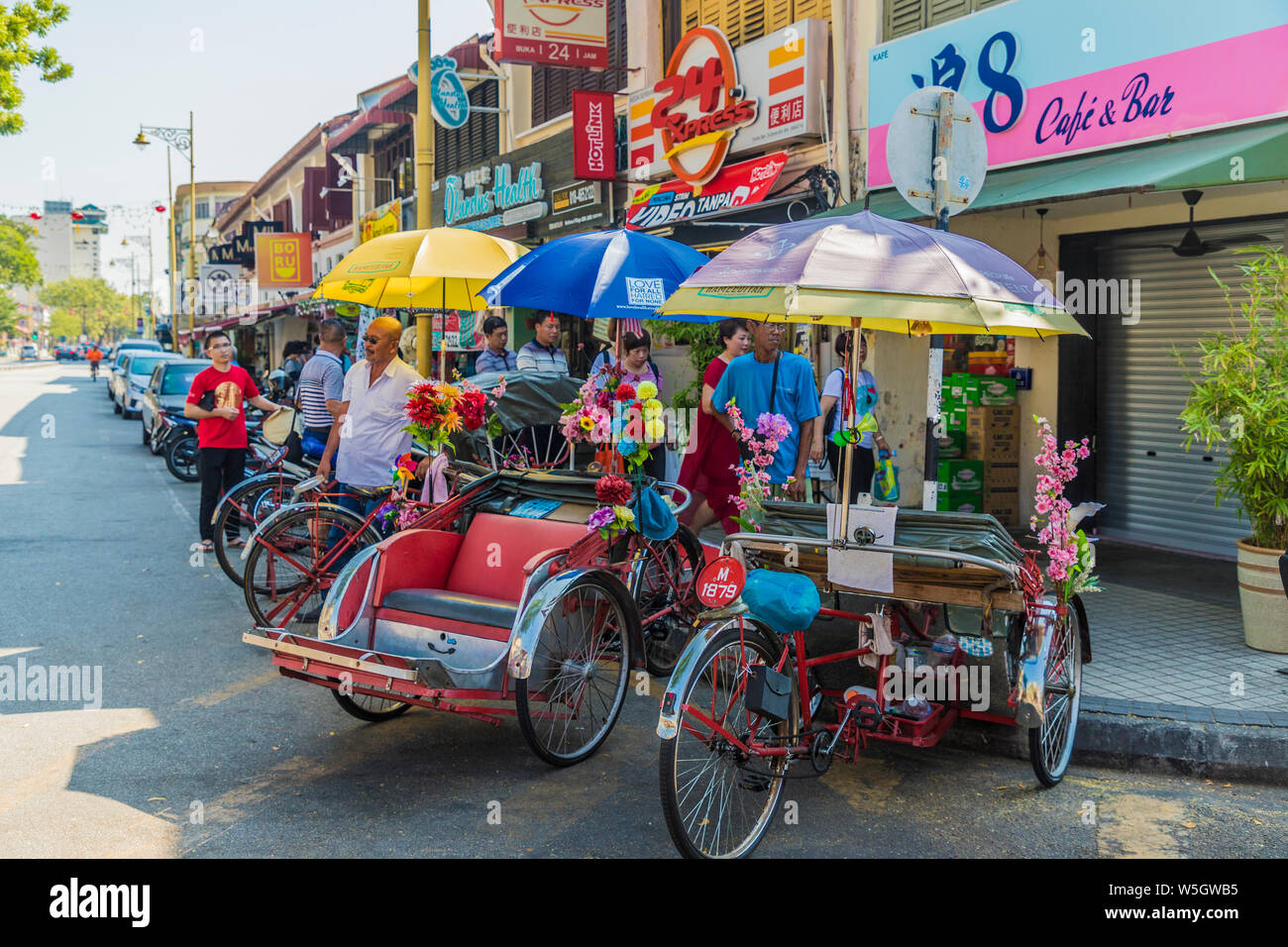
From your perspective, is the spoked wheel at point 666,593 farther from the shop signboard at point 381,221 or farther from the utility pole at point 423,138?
the shop signboard at point 381,221

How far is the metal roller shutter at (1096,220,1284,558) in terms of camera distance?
9391 mm

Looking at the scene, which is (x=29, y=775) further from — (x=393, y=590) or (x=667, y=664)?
(x=667, y=664)

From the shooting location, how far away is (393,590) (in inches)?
221

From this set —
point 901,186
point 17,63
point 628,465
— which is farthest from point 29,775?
point 17,63

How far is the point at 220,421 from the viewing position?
32.3 feet

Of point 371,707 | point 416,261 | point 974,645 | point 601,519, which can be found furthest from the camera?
point 416,261

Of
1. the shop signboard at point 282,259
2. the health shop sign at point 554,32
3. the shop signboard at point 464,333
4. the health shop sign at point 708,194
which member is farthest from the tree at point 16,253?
the health shop sign at point 708,194

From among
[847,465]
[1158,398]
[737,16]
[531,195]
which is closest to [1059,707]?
[847,465]

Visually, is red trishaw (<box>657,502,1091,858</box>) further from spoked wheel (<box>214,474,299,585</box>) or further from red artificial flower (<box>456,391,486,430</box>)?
spoked wheel (<box>214,474,299,585</box>)

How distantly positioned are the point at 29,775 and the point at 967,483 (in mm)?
8421

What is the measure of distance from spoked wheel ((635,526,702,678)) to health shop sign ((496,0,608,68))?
9.25m

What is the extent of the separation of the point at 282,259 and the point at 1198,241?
31.3m

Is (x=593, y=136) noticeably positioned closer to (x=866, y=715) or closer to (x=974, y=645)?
(x=974, y=645)

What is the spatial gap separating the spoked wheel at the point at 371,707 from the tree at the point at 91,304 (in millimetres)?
154893
